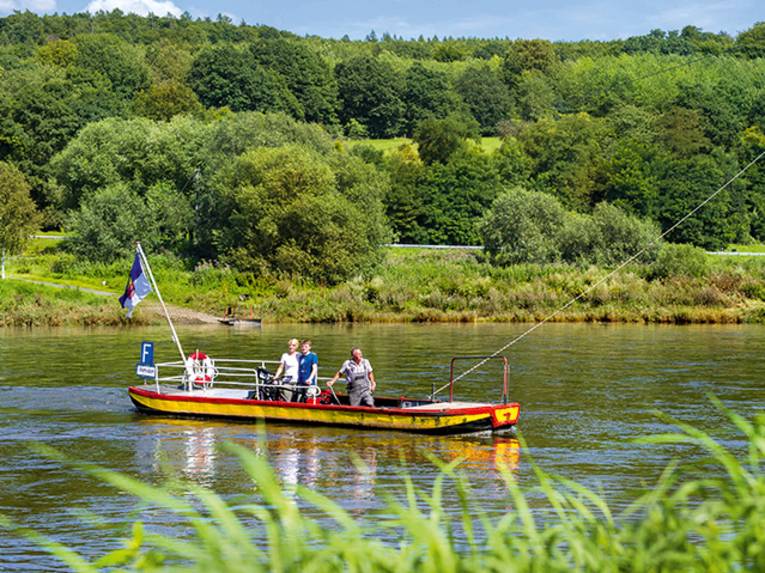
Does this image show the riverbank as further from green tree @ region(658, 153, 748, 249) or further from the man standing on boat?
the man standing on boat

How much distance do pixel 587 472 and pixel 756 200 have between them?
78.0 metres

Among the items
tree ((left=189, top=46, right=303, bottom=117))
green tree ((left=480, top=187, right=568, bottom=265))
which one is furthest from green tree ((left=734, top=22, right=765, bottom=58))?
green tree ((left=480, top=187, right=568, bottom=265))

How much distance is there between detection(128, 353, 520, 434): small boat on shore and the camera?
25109 millimetres

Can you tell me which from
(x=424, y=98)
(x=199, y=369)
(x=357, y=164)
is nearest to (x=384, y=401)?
(x=199, y=369)

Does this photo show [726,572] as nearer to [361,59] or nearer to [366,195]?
[366,195]

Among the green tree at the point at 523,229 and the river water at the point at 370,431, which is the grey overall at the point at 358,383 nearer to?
the river water at the point at 370,431

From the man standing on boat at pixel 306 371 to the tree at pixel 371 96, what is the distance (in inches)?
5236

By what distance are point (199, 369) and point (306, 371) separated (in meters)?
3.95

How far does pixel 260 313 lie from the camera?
198 ft

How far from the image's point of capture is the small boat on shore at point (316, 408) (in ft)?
82.4

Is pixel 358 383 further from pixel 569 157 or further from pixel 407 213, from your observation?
pixel 569 157

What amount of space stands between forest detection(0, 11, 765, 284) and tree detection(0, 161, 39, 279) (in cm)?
16

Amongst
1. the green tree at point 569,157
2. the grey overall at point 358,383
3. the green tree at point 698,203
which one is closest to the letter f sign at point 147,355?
the grey overall at point 358,383

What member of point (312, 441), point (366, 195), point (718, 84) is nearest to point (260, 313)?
point (366, 195)
